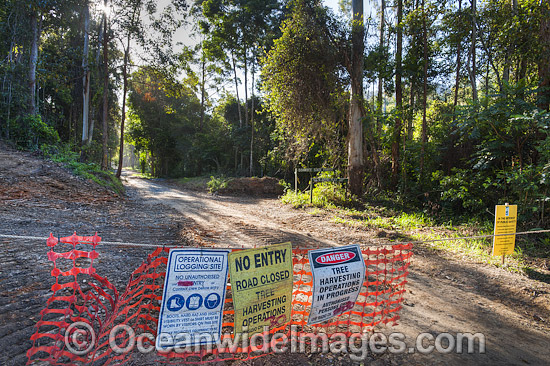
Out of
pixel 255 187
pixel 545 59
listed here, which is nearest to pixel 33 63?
pixel 255 187

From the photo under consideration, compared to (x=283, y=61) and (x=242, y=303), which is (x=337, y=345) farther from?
(x=283, y=61)

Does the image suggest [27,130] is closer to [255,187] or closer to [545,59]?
[255,187]

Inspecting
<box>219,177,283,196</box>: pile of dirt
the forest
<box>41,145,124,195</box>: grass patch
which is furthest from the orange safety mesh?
<box>219,177,283,196</box>: pile of dirt

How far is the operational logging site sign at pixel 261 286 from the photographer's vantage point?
2213mm

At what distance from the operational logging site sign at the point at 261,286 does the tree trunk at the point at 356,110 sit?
8.45 meters

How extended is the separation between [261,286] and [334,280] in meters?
0.70

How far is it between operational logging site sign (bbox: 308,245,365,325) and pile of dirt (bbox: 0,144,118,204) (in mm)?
7711

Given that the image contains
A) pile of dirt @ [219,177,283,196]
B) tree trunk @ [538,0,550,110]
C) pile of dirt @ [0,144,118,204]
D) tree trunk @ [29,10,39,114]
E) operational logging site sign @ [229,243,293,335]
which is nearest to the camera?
operational logging site sign @ [229,243,293,335]

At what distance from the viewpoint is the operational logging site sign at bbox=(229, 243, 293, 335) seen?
2213mm

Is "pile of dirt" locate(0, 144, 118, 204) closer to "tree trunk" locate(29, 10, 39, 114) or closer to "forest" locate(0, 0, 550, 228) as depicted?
"forest" locate(0, 0, 550, 228)

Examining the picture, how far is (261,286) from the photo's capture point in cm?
233

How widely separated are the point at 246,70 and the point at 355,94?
Result: 15.1 meters

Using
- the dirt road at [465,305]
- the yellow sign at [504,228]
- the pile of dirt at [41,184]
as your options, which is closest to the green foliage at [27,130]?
the pile of dirt at [41,184]

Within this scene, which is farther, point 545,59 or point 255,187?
point 255,187
